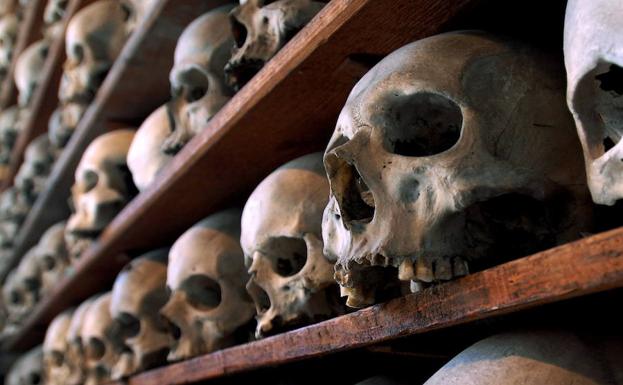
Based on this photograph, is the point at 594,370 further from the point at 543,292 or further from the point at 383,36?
the point at 383,36

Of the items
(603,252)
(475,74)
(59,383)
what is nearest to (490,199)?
(475,74)

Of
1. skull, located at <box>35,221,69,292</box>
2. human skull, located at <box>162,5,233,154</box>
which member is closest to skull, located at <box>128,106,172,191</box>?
human skull, located at <box>162,5,233,154</box>

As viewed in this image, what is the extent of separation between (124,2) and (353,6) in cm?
149

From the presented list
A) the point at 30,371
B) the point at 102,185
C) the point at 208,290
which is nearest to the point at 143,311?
the point at 208,290

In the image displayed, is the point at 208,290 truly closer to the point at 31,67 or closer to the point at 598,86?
the point at 598,86

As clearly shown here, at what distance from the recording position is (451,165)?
2.53ft

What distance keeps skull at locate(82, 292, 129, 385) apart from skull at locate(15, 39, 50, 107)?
1.51 meters

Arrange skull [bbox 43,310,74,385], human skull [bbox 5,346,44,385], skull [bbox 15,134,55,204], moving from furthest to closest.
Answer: skull [bbox 15,134,55,204] < human skull [bbox 5,346,44,385] < skull [bbox 43,310,74,385]

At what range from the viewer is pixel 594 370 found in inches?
29.0

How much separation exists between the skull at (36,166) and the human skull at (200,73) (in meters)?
1.68

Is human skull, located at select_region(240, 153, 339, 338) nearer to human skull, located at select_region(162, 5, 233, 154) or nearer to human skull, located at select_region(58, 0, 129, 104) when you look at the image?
human skull, located at select_region(162, 5, 233, 154)

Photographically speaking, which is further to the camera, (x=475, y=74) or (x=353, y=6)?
(x=353, y=6)

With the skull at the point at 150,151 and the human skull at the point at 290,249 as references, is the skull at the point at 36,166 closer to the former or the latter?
the skull at the point at 150,151

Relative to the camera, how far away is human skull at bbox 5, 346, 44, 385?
2977mm
